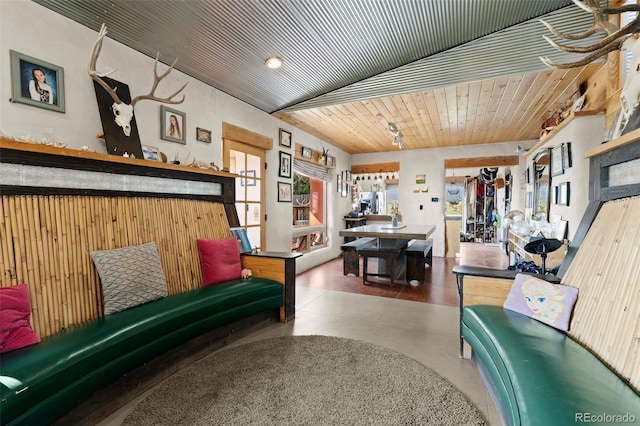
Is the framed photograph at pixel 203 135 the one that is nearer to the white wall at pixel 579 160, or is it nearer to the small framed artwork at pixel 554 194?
the white wall at pixel 579 160

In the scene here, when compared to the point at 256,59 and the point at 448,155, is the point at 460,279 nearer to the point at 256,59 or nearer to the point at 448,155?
the point at 256,59

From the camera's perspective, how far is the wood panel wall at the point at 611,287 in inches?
51.9

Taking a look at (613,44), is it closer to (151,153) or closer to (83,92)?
(151,153)

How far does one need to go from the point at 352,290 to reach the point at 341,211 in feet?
11.4

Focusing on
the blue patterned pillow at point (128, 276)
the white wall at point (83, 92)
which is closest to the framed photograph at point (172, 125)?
the white wall at point (83, 92)

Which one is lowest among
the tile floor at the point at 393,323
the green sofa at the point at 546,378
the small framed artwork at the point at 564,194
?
the tile floor at the point at 393,323

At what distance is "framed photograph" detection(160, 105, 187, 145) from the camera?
291cm

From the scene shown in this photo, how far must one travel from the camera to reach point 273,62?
290cm

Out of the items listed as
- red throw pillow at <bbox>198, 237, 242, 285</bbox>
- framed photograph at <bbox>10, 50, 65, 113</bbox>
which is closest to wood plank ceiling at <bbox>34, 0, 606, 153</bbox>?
framed photograph at <bbox>10, 50, 65, 113</bbox>

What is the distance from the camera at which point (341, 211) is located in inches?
297

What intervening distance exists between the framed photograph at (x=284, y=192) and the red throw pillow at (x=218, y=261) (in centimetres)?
198

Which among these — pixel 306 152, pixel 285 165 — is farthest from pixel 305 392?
pixel 306 152

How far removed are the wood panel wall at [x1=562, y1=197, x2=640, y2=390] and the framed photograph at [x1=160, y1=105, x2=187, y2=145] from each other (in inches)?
143

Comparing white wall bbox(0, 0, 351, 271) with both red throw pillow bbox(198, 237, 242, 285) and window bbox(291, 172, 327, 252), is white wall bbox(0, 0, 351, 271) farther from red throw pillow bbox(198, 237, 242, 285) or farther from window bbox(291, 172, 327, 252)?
window bbox(291, 172, 327, 252)
